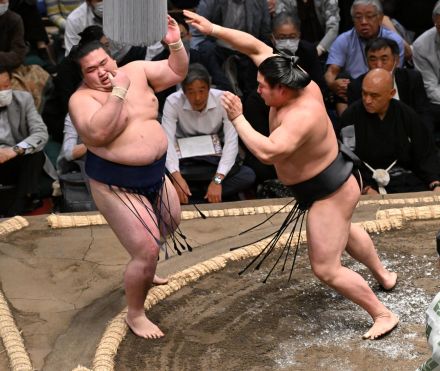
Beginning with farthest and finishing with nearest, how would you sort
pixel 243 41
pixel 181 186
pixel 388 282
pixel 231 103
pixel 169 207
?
pixel 181 186, pixel 388 282, pixel 169 207, pixel 243 41, pixel 231 103

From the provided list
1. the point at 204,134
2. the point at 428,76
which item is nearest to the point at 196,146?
the point at 204,134

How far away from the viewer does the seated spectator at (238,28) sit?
5477 mm

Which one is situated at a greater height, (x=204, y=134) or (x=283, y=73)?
(x=283, y=73)

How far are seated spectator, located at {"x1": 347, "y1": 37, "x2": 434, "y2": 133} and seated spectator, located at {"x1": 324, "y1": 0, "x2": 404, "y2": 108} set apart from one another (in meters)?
0.18

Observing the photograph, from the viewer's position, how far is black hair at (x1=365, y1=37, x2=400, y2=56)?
5168 mm

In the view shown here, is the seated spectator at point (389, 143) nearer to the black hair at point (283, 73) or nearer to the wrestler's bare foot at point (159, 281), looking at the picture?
the wrestler's bare foot at point (159, 281)

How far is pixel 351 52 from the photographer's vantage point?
5594mm

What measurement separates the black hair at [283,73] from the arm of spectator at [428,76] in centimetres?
234

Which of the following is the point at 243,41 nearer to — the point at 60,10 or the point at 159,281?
the point at 159,281

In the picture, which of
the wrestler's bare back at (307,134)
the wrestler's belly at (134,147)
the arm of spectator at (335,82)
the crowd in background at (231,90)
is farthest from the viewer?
the arm of spectator at (335,82)

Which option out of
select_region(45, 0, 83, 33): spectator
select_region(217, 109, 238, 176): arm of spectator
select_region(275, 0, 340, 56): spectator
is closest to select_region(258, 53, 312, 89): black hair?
select_region(217, 109, 238, 176): arm of spectator

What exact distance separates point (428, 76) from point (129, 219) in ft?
8.86

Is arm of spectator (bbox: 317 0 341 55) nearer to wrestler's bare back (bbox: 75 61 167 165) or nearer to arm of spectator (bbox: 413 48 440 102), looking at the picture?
arm of spectator (bbox: 413 48 440 102)

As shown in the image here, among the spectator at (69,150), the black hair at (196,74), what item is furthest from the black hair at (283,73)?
the spectator at (69,150)
